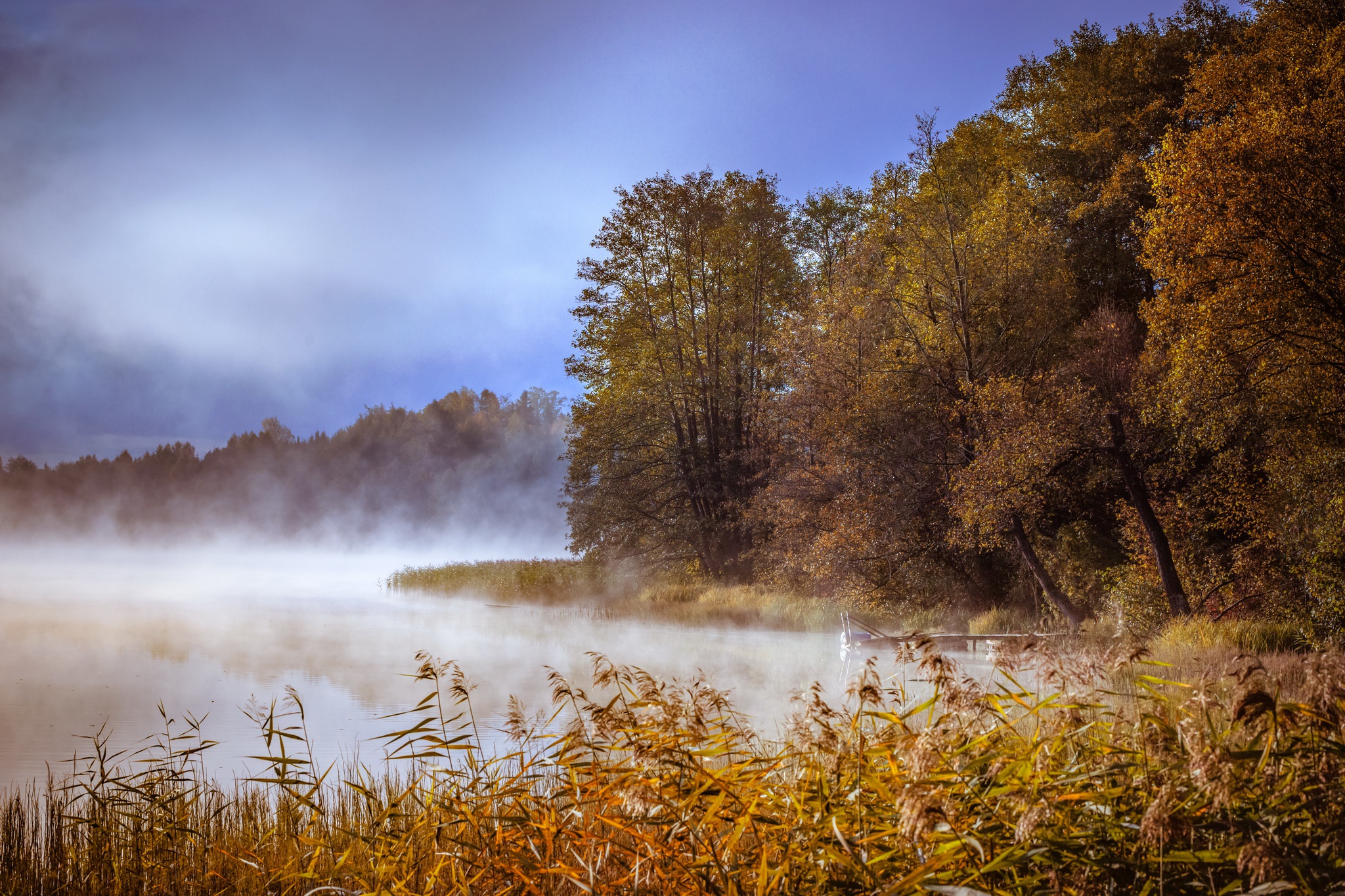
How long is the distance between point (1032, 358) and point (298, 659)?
16.7 metres

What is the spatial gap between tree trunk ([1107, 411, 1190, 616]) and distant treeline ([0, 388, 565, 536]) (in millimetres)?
64097

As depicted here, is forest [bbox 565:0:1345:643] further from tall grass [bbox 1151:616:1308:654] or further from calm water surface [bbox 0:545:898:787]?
calm water surface [bbox 0:545:898:787]

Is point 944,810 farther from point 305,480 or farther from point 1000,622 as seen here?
point 305,480

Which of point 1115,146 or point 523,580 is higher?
point 1115,146

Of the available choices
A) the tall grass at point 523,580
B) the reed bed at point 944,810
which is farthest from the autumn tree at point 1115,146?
the reed bed at point 944,810

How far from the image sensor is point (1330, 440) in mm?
12289

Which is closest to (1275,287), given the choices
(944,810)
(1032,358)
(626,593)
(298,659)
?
(1032,358)

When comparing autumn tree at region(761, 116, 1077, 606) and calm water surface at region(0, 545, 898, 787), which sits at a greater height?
autumn tree at region(761, 116, 1077, 606)

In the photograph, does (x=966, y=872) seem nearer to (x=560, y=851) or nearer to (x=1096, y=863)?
(x=1096, y=863)

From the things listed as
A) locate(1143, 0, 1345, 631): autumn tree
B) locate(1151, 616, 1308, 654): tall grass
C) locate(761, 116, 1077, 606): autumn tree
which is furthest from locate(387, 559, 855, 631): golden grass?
locate(1143, 0, 1345, 631): autumn tree

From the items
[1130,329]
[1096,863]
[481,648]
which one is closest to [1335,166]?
[1130,329]

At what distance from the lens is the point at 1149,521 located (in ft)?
46.3

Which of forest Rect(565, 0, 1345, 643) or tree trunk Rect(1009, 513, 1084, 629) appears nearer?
forest Rect(565, 0, 1345, 643)

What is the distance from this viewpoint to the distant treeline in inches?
3046
